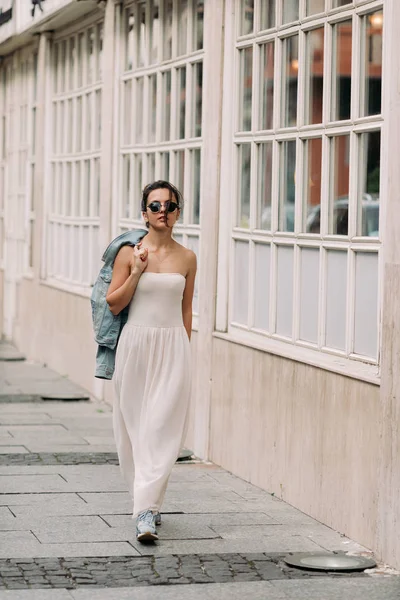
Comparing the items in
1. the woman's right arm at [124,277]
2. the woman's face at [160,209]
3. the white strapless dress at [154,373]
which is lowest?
the white strapless dress at [154,373]

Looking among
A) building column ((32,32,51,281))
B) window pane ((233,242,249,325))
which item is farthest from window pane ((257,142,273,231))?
building column ((32,32,51,281))

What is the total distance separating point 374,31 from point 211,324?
317 centimetres

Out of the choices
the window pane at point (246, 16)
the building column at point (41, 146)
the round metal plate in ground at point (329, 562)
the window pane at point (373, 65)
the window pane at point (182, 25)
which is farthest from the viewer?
the building column at point (41, 146)

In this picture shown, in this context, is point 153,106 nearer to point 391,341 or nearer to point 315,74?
point 315,74

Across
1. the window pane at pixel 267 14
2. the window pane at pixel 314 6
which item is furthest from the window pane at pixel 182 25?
the window pane at pixel 314 6

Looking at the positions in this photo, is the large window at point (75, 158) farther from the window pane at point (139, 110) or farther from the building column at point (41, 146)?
the window pane at point (139, 110)

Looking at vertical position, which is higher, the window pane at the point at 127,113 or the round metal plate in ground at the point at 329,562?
the window pane at the point at 127,113

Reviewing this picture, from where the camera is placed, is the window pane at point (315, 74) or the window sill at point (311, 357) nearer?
the window sill at point (311, 357)

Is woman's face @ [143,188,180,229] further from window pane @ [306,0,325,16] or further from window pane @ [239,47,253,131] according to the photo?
window pane @ [239,47,253,131]

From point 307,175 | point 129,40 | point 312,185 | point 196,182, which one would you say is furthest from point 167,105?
point 312,185

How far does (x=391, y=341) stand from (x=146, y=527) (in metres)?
1.62

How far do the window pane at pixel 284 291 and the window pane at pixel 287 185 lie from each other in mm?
169

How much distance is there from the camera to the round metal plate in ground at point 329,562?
22.6 feet

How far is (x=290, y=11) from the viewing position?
891cm
